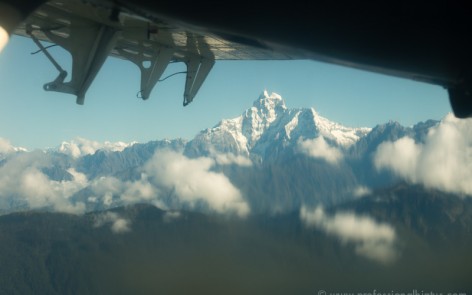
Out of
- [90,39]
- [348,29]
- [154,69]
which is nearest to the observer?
[348,29]

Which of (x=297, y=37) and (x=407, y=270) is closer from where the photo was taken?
(x=297, y=37)

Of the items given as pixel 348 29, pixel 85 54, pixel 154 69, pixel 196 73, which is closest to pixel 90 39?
pixel 85 54

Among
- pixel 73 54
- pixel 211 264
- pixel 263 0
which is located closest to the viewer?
pixel 263 0

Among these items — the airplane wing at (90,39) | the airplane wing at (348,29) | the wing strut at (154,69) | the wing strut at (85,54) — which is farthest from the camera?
the wing strut at (154,69)

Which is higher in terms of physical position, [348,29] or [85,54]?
[348,29]

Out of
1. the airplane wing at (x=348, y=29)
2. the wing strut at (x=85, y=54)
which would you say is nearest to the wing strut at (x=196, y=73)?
the wing strut at (x=85, y=54)

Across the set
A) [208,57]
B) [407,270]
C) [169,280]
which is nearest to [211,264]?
[169,280]

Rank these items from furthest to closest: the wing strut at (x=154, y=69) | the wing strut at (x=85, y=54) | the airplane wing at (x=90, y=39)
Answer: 1. the wing strut at (x=154, y=69)
2. the wing strut at (x=85, y=54)
3. the airplane wing at (x=90, y=39)

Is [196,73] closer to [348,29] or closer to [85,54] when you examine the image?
[85,54]

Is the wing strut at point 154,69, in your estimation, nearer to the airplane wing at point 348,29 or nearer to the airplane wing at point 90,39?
the airplane wing at point 90,39

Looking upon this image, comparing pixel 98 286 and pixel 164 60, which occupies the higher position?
pixel 164 60

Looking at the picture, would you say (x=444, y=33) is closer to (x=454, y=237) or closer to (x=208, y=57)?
(x=208, y=57)
